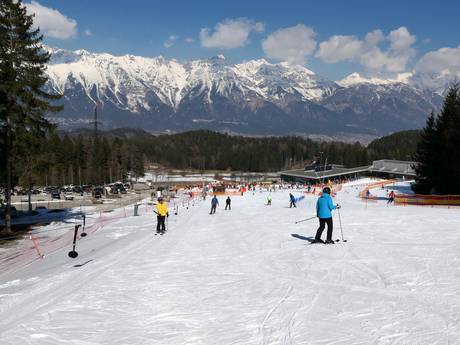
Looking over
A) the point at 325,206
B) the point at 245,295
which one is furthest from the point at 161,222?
the point at 245,295

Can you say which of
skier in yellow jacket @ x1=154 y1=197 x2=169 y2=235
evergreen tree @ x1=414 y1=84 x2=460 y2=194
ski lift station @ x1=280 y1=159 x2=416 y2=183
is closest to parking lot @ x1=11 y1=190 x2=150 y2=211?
skier in yellow jacket @ x1=154 y1=197 x2=169 y2=235

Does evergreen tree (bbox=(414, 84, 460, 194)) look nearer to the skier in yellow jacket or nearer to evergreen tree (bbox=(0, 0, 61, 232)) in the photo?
the skier in yellow jacket

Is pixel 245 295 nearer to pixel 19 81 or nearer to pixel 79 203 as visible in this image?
pixel 19 81

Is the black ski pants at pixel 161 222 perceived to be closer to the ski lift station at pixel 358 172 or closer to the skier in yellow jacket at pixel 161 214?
the skier in yellow jacket at pixel 161 214

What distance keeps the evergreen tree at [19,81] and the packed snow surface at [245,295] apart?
15121 mm

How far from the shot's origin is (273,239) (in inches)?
654

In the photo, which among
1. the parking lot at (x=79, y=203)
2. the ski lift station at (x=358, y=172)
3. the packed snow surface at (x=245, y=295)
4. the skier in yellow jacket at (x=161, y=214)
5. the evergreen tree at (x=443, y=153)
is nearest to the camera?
the packed snow surface at (x=245, y=295)

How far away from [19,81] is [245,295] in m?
24.1

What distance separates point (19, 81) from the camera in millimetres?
26844

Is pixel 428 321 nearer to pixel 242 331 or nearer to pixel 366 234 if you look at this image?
pixel 242 331

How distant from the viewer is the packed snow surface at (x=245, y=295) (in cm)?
670

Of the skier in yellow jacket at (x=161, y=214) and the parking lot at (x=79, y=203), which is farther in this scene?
the parking lot at (x=79, y=203)

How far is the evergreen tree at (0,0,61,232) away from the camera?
26734 millimetres

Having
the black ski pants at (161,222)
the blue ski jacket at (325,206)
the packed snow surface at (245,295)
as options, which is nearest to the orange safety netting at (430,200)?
the packed snow surface at (245,295)
